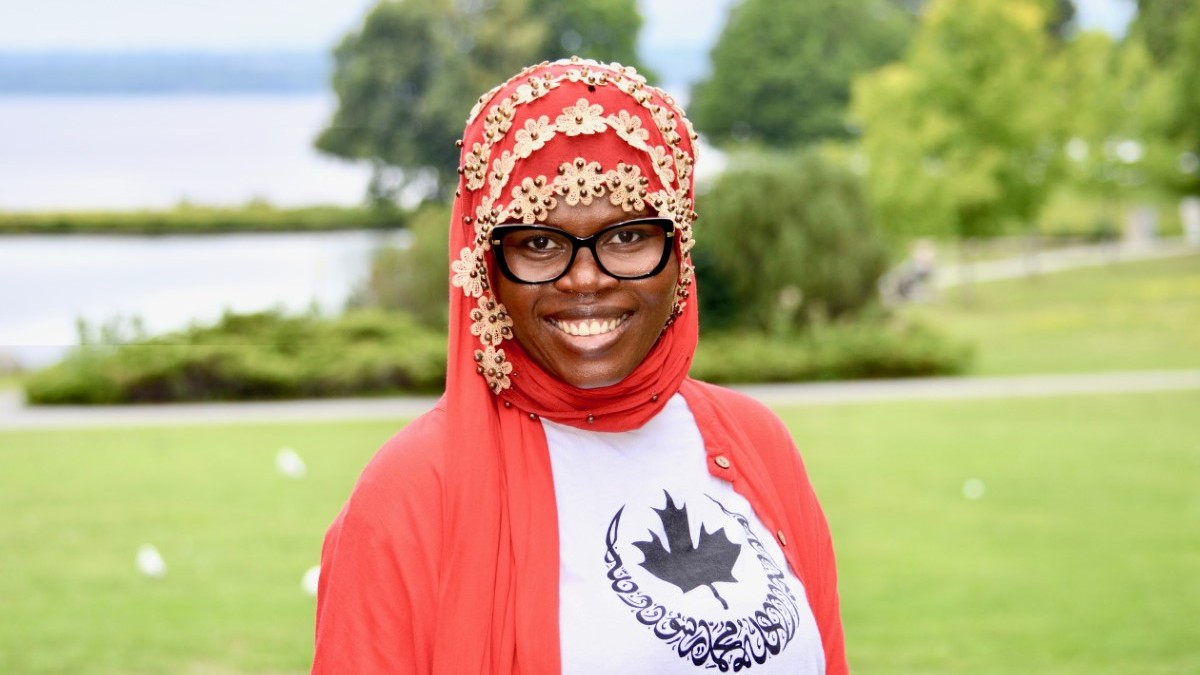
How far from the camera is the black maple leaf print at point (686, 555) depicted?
2.32 meters

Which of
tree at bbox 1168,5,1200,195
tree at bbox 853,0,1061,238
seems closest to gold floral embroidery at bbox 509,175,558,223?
tree at bbox 853,0,1061,238

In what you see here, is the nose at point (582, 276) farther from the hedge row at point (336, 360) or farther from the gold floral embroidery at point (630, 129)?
the hedge row at point (336, 360)

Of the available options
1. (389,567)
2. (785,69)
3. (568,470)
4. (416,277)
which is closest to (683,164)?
(568,470)

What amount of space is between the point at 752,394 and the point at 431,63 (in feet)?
65.0

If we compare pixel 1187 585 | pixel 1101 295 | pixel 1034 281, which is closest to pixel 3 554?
pixel 1187 585

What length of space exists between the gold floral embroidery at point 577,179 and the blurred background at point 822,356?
4.85 m

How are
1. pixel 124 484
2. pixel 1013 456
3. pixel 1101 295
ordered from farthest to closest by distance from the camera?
1. pixel 1101 295
2. pixel 1013 456
3. pixel 124 484

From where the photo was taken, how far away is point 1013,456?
12148 millimetres

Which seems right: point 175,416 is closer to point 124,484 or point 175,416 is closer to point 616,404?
point 124,484

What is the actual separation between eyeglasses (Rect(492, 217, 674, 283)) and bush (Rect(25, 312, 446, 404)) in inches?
552

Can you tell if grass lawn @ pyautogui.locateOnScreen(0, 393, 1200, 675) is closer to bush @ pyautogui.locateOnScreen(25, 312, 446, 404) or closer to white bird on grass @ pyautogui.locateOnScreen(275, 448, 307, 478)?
white bird on grass @ pyautogui.locateOnScreen(275, 448, 307, 478)

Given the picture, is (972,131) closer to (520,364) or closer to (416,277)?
(416,277)

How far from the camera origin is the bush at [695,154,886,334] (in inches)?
726

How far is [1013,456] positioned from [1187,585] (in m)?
3.84
